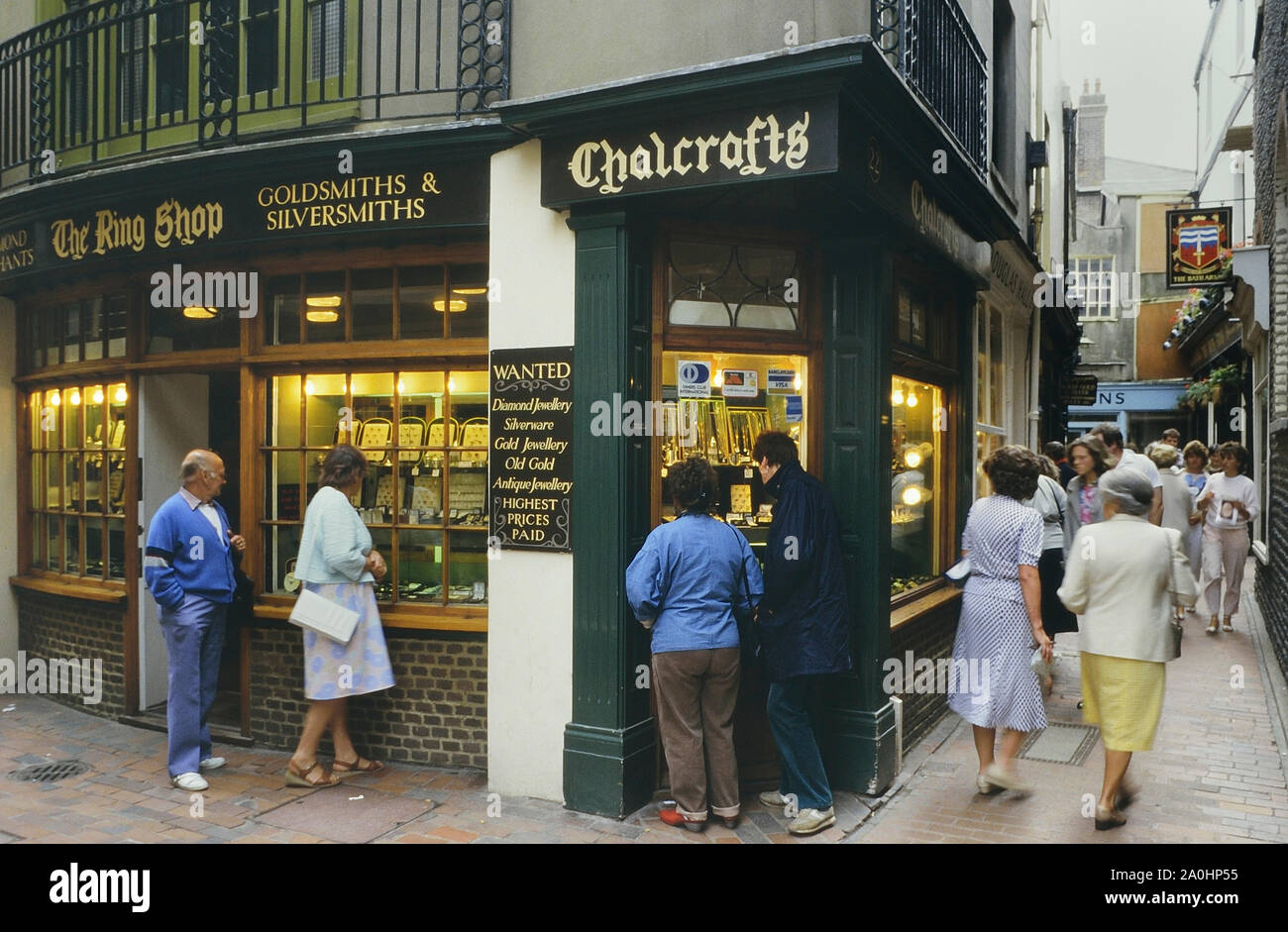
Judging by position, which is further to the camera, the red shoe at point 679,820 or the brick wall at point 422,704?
the brick wall at point 422,704

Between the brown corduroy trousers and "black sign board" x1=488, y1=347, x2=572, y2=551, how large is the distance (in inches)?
39.7

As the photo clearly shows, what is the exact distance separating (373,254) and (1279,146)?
8.96 metres

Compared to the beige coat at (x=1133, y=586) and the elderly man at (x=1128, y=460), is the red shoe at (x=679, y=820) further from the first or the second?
the elderly man at (x=1128, y=460)

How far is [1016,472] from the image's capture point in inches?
220

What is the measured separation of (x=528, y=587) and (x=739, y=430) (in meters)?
1.61

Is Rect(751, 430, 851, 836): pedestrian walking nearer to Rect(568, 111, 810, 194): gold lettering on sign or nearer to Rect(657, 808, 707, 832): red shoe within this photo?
Rect(657, 808, 707, 832): red shoe

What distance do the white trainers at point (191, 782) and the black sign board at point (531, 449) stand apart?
7.32 feet

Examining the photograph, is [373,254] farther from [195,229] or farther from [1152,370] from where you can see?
[1152,370]

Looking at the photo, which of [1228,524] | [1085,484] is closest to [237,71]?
[1085,484]

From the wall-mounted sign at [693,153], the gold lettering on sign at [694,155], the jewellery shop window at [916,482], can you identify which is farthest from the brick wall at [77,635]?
the jewellery shop window at [916,482]

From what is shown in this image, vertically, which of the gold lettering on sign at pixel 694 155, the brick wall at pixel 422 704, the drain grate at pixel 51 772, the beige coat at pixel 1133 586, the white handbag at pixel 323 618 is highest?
the gold lettering on sign at pixel 694 155

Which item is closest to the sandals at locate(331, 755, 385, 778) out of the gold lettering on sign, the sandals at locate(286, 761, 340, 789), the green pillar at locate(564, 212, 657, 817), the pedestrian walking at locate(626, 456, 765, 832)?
the sandals at locate(286, 761, 340, 789)

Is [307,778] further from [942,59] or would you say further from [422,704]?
[942,59]

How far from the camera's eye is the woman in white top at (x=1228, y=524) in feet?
32.2
